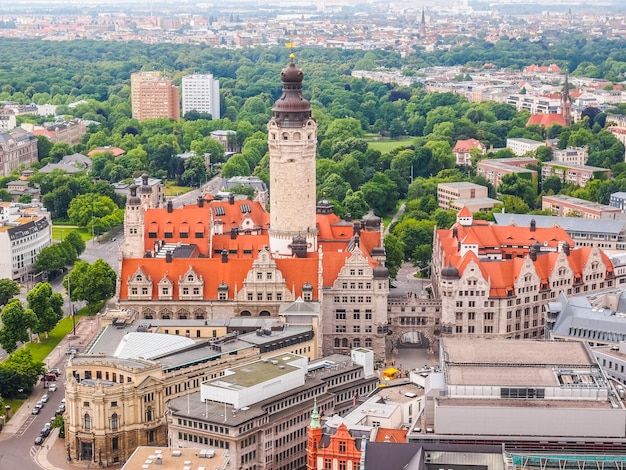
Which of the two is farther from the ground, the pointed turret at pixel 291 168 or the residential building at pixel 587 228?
the pointed turret at pixel 291 168

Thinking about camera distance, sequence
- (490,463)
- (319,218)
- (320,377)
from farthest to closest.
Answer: (319,218) < (320,377) < (490,463)

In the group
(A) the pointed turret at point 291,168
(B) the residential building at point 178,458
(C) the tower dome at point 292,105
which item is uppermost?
(C) the tower dome at point 292,105

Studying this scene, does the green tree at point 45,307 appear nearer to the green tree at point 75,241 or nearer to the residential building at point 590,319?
the green tree at point 75,241

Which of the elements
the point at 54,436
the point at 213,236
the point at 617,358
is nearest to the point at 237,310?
the point at 213,236

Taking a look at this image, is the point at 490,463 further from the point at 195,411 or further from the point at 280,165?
the point at 280,165

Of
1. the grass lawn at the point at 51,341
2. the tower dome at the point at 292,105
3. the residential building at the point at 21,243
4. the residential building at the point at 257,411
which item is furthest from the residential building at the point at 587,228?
the residential building at the point at 257,411

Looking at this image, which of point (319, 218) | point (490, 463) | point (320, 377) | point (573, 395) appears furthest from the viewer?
point (319, 218)

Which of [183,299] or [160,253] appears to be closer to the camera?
[183,299]

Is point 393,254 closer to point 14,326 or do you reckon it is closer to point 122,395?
point 14,326
